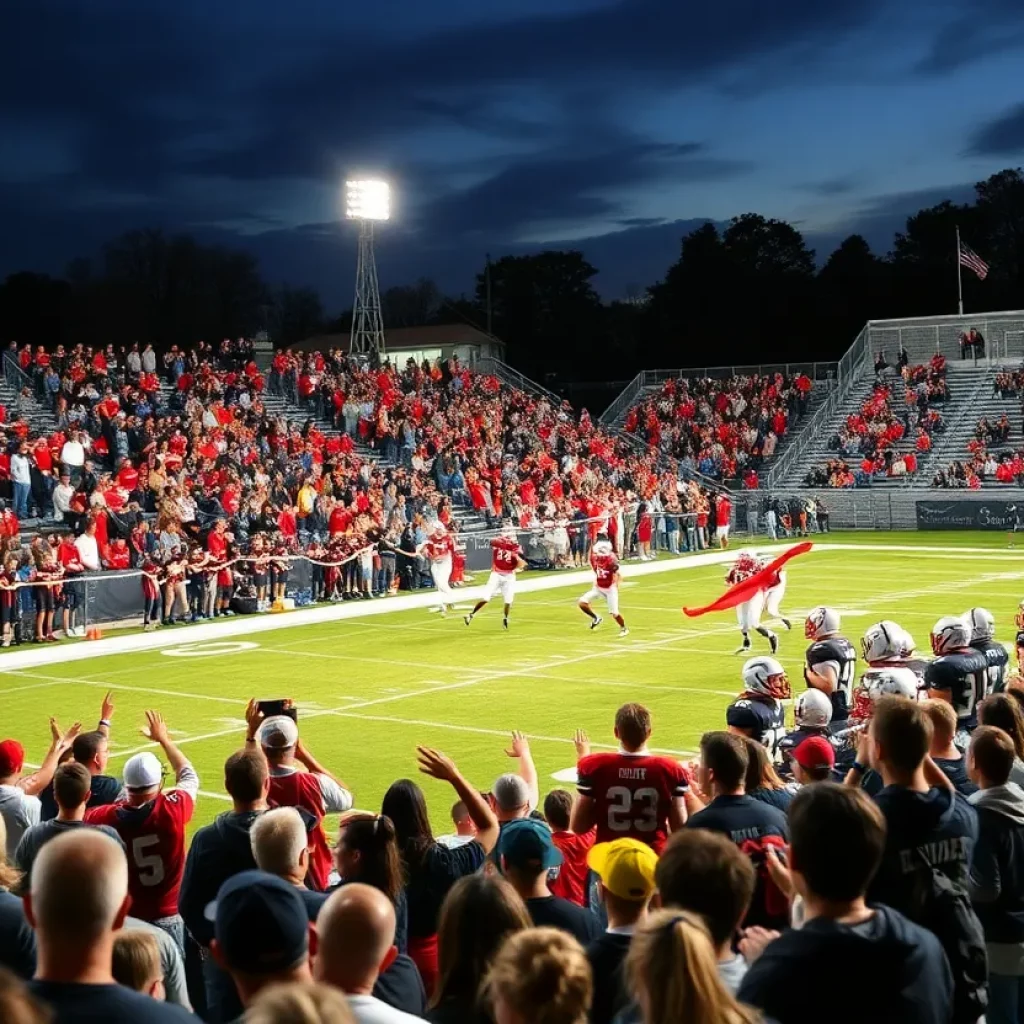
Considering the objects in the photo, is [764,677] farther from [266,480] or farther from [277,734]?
[266,480]

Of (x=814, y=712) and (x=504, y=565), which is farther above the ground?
(x=814, y=712)

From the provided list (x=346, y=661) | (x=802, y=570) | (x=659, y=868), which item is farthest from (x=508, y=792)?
(x=802, y=570)

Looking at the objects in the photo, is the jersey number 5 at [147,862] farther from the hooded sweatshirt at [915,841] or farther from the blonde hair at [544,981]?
the blonde hair at [544,981]

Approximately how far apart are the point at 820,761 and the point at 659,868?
3.22m

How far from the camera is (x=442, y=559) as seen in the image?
25562 millimetres

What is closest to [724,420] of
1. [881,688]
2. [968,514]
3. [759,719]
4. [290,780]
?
[968,514]

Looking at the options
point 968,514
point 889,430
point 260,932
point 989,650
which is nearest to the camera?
point 260,932

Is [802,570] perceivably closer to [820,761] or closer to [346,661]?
[346,661]

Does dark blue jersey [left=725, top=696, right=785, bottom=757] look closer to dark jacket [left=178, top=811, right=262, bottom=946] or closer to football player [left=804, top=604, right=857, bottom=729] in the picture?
football player [left=804, top=604, right=857, bottom=729]

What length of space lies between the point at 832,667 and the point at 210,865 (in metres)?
5.84

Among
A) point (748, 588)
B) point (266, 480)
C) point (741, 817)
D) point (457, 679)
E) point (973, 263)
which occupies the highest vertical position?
point (973, 263)

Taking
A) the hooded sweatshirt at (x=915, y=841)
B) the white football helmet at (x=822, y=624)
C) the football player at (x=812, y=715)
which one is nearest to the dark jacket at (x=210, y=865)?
the hooded sweatshirt at (x=915, y=841)

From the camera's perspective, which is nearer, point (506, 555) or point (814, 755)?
point (814, 755)

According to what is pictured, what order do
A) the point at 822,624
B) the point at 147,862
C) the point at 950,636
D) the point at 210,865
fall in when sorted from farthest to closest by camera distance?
the point at 822,624 → the point at 950,636 → the point at 147,862 → the point at 210,865
